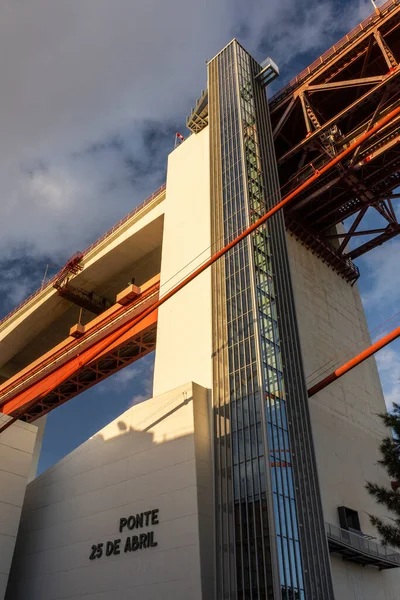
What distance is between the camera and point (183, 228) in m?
29.9

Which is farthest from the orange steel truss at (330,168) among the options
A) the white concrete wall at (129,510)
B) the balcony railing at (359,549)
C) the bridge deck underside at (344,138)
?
the balcony railing at (359,549)

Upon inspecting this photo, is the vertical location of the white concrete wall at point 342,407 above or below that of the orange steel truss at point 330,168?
below

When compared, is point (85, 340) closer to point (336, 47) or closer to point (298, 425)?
point (298, 425)

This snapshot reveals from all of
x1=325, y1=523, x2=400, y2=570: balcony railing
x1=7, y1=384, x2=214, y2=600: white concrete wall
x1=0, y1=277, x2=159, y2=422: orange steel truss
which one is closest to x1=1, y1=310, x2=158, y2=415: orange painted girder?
x1=0, y1=277, x2=159, y2=422: orange steel truss

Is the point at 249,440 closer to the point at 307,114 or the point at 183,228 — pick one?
the point at 183,228

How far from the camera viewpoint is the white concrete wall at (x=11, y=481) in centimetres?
2283

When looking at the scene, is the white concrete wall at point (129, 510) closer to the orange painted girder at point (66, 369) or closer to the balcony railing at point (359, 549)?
the balcony railing at point (359, 549)

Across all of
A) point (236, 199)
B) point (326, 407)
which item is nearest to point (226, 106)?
point (236, 199)

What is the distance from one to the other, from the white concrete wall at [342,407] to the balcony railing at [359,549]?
1.33 ft

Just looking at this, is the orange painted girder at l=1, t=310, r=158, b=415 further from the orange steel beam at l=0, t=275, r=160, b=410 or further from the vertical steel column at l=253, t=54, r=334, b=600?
the vertical steel column at l=253, t=54, r=334, b=600

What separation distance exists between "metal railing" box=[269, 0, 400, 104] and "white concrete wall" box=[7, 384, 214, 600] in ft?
67.2

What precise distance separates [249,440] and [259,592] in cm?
501

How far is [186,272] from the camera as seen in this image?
27.4 m

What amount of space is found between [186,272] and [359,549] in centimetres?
1483
